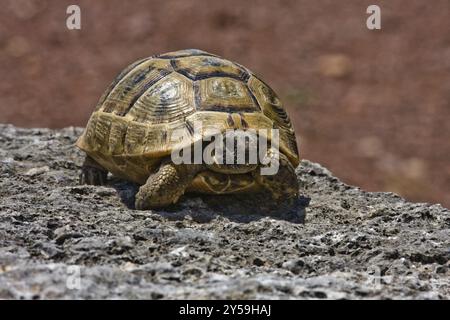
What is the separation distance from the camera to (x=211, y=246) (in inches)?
191

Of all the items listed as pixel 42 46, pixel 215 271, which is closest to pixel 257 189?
pixel 215 271

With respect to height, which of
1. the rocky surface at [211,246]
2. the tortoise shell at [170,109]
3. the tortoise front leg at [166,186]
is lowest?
the rocky surface at [211,246]

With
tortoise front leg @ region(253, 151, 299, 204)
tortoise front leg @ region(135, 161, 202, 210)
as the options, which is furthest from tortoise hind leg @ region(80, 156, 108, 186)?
tortoise front leg @ region(253, 151, 299, 204)

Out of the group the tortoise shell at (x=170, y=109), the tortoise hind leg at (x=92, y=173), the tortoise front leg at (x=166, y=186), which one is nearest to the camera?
the tortoise front leg at (x=166, y=186)

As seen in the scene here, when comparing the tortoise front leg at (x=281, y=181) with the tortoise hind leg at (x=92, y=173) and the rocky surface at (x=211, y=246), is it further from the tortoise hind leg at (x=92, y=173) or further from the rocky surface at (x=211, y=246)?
the tortoise hind leg at (x=92, y=173)

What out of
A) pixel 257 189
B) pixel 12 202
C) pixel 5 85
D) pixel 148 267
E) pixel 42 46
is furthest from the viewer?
pixel 42 46

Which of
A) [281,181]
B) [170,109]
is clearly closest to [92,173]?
[170,109]

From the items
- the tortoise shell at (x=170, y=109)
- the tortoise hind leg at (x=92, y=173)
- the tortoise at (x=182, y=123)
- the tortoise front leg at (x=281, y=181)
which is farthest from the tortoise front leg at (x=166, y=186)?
the tortoise hind leg at (x=92, y=173)

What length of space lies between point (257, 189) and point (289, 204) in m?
0.24

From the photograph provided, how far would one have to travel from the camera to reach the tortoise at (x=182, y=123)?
5.48 meters

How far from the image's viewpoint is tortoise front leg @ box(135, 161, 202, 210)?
5.41 m

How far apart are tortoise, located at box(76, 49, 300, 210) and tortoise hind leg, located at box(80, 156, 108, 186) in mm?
204
